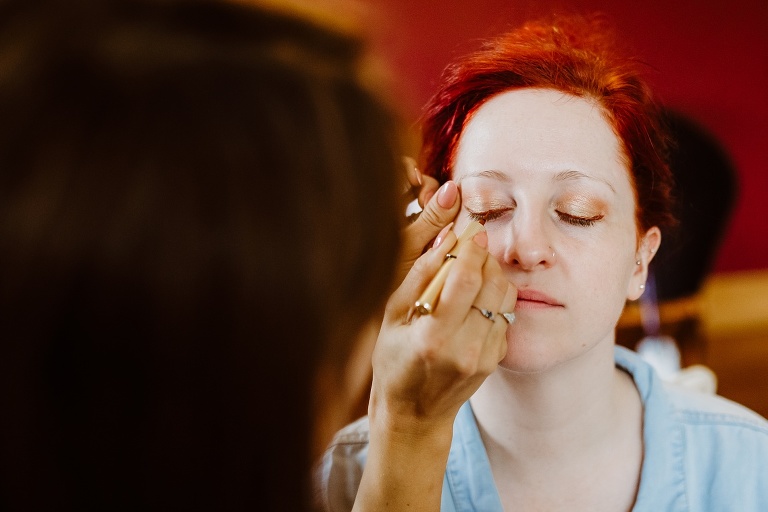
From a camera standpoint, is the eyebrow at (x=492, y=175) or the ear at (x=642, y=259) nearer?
the eyebrow at (x=492, y=175)

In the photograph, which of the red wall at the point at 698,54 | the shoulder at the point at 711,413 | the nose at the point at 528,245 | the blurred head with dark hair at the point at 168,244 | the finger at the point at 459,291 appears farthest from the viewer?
the red wall at the point at 698,54

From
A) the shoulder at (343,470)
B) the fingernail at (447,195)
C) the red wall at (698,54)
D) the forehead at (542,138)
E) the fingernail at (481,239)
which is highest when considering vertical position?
the red wall at (698,54)

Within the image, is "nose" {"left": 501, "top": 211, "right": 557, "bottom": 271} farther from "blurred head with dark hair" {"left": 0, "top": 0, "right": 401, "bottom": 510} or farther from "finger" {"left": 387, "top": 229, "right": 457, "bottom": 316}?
"blurred head with dark hair" {"left": 0, "top": 0, "right": 401, "bottom": 510}

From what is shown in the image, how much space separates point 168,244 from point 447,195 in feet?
2.09

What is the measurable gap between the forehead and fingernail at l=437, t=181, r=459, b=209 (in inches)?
1.9

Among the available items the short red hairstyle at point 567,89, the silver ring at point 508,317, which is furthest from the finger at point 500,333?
the short red hairstyle at point 567,89

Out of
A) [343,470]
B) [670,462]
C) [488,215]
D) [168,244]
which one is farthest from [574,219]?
[168,244]

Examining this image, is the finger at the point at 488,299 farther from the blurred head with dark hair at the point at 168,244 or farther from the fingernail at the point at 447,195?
the blurred head with dark hair at the point at 168,244

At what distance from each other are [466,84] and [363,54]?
610 millimetres

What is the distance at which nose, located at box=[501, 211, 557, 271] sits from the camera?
94cm

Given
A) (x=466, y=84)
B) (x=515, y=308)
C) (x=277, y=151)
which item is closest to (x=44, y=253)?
(x=277, y=151)

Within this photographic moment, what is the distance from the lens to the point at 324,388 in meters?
0.53

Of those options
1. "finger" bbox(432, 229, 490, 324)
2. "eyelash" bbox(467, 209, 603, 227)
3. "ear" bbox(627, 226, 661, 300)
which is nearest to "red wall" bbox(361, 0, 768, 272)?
"ear" bbox(627, 226, 661, 300)

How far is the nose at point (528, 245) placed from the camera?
94 cm
